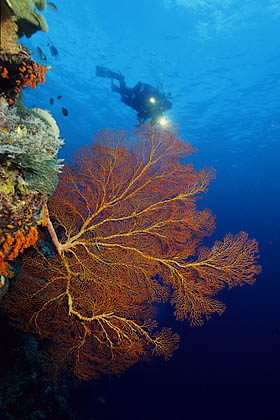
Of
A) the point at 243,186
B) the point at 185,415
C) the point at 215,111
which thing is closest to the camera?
the point at 185,415

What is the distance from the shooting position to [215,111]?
22.7m

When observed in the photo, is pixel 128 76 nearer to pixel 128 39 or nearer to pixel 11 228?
pixel 128 39

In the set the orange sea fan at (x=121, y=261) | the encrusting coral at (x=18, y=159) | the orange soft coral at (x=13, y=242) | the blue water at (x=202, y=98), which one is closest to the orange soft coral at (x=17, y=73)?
the encrusting coral at (x=18, y=159)

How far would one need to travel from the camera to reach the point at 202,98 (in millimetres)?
21109

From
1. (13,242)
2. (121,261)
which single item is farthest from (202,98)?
(13,242)

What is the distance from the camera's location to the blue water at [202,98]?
1382 cm

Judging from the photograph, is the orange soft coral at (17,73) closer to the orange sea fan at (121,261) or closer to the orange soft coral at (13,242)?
the orange sea fan at (121,261)

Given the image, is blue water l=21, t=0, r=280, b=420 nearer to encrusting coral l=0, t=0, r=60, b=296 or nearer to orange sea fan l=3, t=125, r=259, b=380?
orange sea fan l=3, t=125, r=259, b=380

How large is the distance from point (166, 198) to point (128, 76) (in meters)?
20.6

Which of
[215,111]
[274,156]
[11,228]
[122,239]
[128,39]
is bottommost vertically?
[11,228]

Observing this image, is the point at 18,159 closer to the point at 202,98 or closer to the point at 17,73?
the point at 17,73

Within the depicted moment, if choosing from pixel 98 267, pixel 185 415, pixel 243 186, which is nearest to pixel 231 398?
pixel 185 415

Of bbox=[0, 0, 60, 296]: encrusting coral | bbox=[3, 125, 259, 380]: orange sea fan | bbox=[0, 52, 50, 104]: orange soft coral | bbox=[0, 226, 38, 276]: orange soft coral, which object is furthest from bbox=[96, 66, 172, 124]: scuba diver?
bbox=[0, 226, 38, 276]: orange soft coral

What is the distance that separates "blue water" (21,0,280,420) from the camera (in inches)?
544
